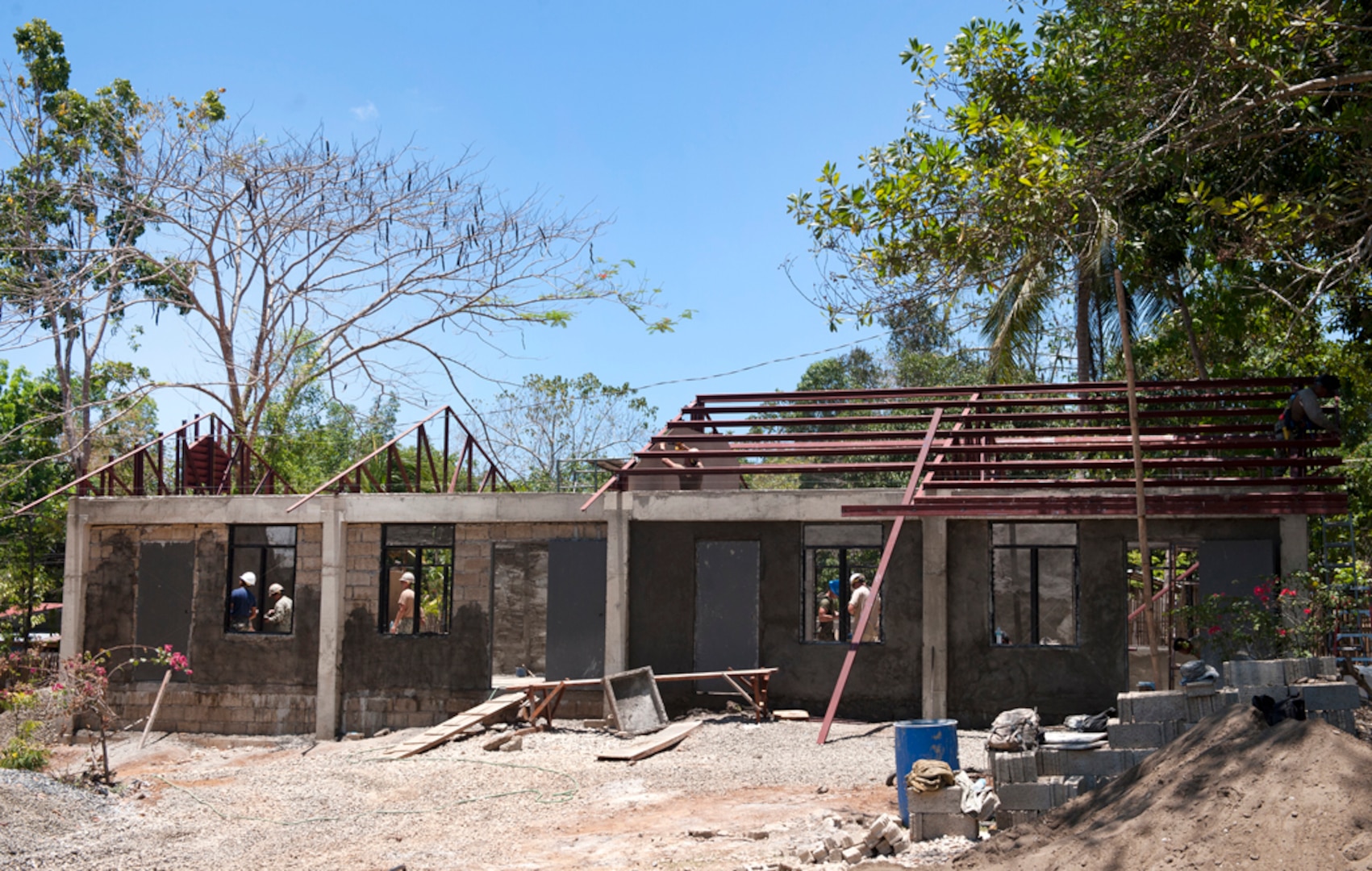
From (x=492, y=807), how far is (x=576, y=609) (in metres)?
4.87

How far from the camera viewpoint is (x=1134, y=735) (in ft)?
27.1

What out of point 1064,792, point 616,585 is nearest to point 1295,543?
point 1064,792

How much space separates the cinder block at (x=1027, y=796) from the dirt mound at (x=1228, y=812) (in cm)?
43

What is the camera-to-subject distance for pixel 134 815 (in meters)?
11.4

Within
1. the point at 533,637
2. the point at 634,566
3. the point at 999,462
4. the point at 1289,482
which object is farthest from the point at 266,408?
the point at 1289,482

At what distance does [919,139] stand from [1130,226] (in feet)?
11.8

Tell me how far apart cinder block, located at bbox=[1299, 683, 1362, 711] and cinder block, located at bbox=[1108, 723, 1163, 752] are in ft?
3.42

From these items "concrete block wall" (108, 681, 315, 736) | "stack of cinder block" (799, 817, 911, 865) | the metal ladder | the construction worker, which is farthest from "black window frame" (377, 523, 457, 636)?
the metal ladder

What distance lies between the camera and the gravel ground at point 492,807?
9.20 metres

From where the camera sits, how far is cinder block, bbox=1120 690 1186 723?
27.1 ft

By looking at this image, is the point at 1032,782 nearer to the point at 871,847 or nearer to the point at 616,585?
the point at 871,847

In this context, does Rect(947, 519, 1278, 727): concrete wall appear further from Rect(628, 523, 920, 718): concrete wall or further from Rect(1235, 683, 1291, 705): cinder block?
Rect(1235, 683, 1291, 705): cinder block

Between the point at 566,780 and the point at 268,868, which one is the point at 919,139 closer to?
the point at 566,780

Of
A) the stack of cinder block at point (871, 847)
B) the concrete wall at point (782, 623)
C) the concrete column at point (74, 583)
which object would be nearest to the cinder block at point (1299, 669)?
the stack of cinder block at point (871, 847)
